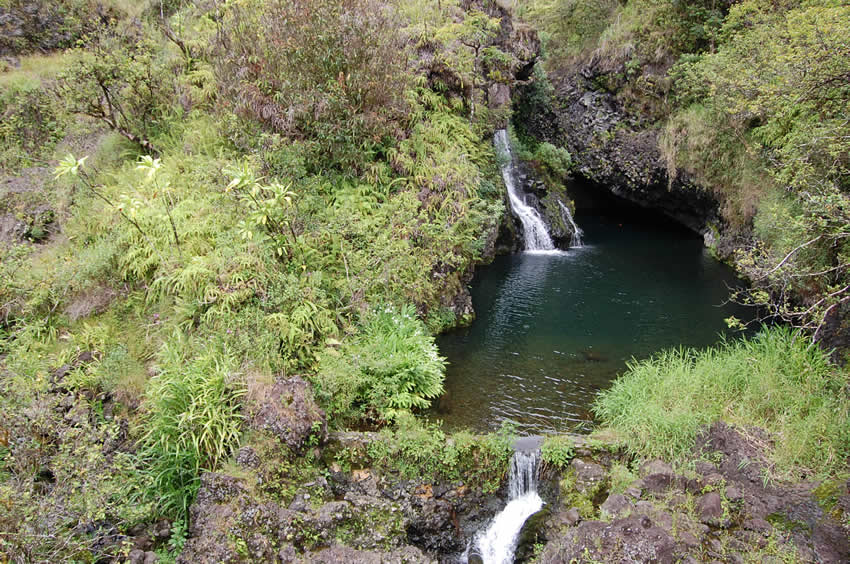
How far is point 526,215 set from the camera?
18.5 metres

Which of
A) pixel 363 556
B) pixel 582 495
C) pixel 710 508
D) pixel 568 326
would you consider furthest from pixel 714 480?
pixel 568 326

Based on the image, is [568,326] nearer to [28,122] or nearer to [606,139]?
[606,139]

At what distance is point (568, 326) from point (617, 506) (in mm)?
6049

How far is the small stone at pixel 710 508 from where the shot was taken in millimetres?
5734

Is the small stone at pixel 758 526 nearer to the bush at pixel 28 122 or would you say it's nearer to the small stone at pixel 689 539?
the small stone at pixel 689 539

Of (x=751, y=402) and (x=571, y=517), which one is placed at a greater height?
(x=751, y=402)

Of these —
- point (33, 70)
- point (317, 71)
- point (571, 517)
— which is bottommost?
point (571, 517)

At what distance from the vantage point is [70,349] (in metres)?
7.53

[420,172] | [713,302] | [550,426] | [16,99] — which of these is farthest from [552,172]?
[16,99]

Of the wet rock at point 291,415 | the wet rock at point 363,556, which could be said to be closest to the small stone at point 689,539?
the wet rock at point 363,556

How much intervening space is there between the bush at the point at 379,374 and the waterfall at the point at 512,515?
187cm

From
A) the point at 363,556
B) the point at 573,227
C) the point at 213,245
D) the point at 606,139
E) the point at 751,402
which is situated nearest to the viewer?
the point at 363,556

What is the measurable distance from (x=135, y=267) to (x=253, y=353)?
Answer: 3.25 metres

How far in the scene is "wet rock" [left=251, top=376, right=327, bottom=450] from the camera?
6.18 metres
